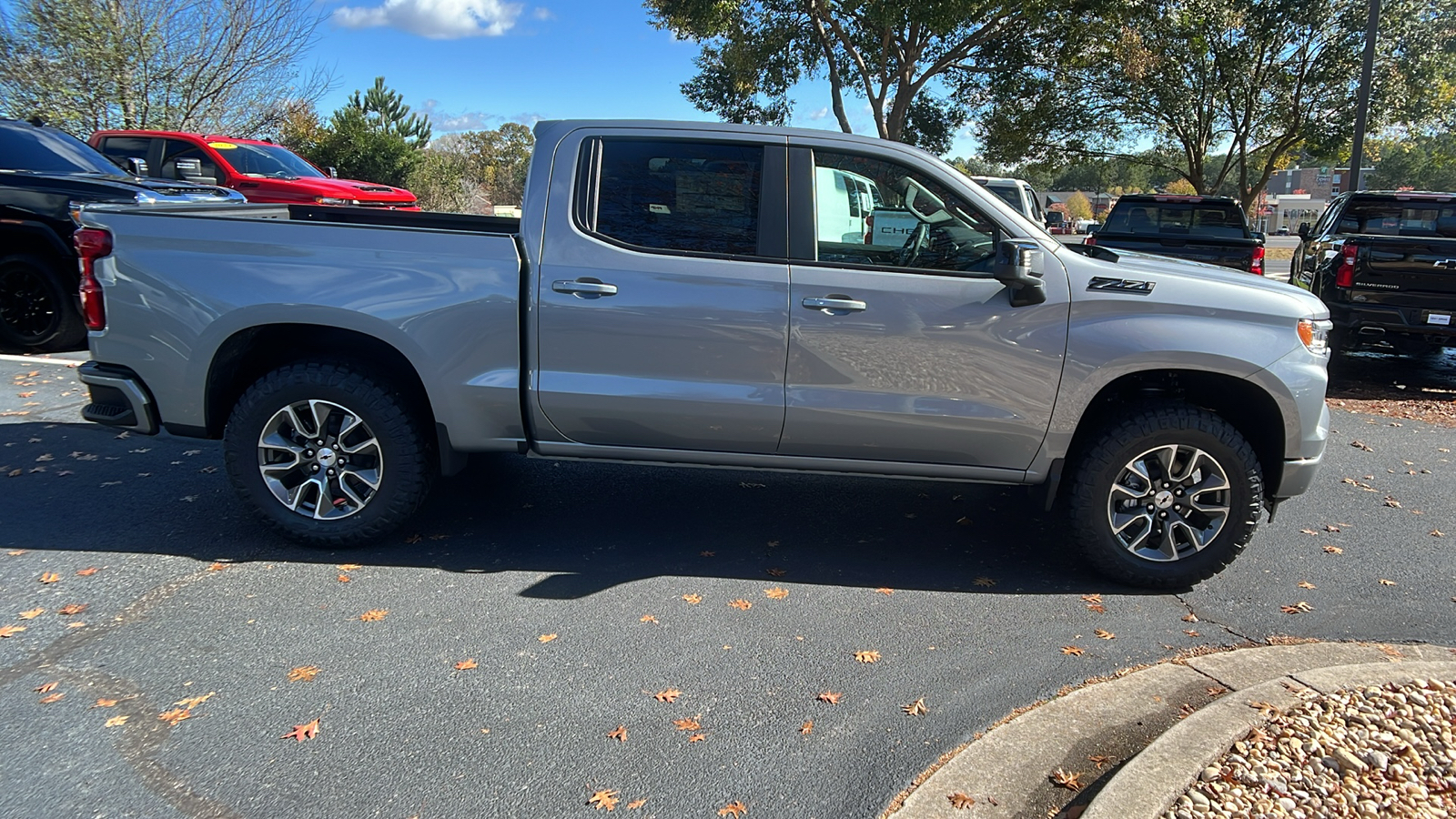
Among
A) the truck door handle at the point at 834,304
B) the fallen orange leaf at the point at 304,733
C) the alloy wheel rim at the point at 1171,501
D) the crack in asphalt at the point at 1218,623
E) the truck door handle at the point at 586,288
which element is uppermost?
the truck door handle at the point at 586,288

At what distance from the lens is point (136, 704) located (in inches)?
131

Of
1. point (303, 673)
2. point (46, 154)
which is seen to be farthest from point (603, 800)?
point (46, 154)

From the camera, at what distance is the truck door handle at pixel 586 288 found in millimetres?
4363

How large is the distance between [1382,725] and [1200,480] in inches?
54.9

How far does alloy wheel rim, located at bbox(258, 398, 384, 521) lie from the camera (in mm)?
4574

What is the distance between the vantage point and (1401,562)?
504 centimetres

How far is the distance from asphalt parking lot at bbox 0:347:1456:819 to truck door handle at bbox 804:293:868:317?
124 centimetres

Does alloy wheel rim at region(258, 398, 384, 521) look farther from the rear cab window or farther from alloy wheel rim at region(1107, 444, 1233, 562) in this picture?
the rear cab window

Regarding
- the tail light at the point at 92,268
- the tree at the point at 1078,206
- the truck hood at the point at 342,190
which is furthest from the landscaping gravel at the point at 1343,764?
the tree at the point at 1078,206

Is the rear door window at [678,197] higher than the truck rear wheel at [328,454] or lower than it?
higher

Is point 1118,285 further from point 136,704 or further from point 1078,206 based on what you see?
point 1078,206

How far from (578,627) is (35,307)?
7.27 metres

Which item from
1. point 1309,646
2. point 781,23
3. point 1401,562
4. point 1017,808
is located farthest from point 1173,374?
point 781,23

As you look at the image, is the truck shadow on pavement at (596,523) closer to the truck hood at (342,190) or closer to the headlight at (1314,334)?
the headlight at (1314,334)
